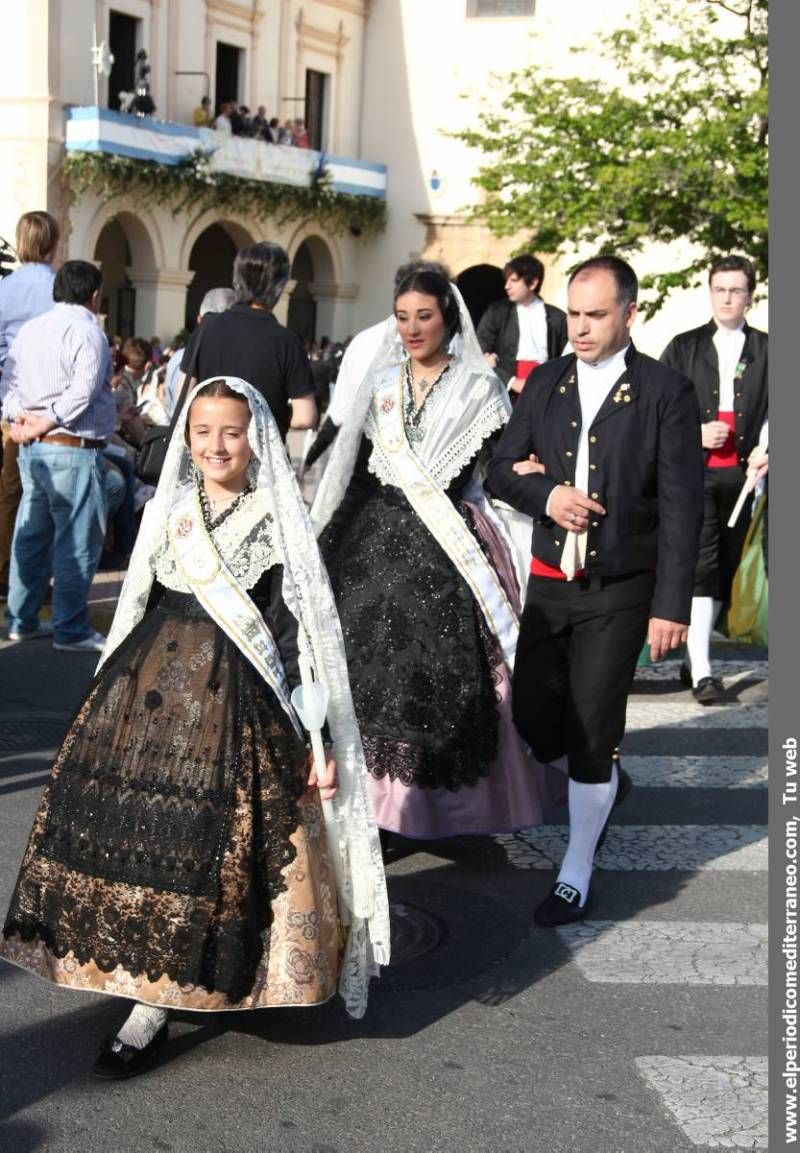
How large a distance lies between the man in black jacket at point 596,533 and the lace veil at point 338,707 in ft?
3.54

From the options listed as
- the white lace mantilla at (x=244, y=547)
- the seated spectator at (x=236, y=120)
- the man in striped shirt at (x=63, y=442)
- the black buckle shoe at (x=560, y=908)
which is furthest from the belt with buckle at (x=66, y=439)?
the seated spectator at (x=236, y=120)

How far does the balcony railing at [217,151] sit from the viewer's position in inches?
1150

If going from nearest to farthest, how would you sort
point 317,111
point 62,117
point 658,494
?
point 658,494 → point 62,117 → point 317,111

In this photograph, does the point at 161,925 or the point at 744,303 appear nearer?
the point at 161,925

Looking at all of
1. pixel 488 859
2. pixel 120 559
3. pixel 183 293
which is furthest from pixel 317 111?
pixel 488 859

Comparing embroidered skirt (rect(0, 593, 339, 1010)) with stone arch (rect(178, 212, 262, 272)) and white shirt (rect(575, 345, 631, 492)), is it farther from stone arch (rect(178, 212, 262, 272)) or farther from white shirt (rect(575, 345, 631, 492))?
stone arch (rect(178, 212, 262, 272))

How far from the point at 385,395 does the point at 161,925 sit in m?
2.45

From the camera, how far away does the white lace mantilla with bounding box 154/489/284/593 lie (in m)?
4.14

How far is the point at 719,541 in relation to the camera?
8141 millimetres

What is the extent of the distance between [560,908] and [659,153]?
63.3 feet

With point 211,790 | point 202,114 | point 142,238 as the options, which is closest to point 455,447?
point 211,790

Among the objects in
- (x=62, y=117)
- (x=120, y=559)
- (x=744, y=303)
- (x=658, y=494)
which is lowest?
(x=120, y=559)

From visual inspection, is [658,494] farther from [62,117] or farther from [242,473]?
[62,117]

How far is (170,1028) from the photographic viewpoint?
4.15m
